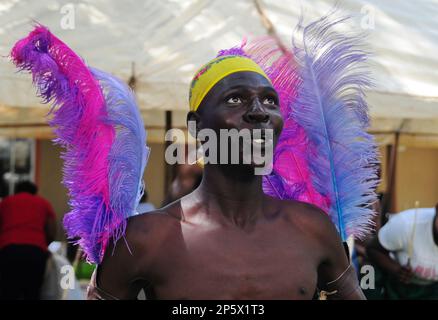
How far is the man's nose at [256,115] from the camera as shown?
79.7 inches

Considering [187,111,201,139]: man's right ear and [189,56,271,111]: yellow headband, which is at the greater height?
[189,56,271,111]: yellow headband

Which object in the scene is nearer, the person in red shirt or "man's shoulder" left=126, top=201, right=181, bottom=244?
"man's shoulder" left=126, top=201, right=181, bottom=244

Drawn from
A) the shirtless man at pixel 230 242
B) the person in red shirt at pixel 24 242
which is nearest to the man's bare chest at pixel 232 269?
the shirtless man at pixel 230 242

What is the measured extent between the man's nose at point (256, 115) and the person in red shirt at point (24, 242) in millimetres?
4118

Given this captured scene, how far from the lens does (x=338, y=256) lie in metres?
2.20

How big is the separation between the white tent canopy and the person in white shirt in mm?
708

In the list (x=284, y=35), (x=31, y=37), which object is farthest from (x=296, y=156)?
(x=284, y=35)

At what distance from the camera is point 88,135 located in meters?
2.17

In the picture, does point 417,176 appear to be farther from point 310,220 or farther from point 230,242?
point 230,242

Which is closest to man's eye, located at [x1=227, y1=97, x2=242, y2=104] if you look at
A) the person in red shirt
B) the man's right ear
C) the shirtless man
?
the shirtless man

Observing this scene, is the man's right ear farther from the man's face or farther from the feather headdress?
the feather headdress

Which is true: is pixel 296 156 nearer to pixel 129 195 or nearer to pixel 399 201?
pixel 129 195

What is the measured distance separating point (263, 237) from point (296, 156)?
0.45 metres

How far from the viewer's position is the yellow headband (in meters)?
2.14
